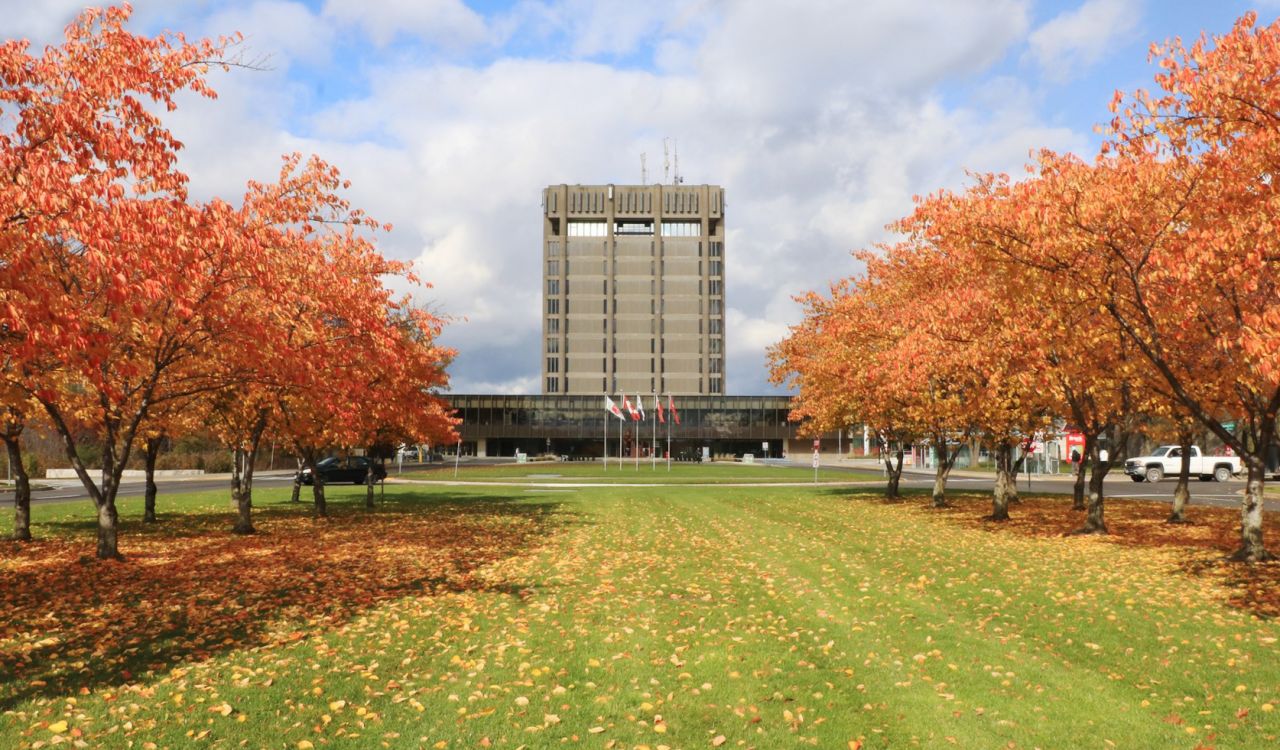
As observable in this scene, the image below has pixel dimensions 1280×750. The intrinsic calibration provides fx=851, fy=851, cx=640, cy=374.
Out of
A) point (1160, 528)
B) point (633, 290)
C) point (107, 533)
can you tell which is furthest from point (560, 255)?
point (107, 533)

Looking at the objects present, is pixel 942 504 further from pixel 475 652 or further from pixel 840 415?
pixel 475 652

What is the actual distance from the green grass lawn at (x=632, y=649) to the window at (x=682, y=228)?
13403 cm

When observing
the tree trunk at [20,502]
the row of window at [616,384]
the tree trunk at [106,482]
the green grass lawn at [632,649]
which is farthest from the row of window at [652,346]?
the tree trunk at [106,482]

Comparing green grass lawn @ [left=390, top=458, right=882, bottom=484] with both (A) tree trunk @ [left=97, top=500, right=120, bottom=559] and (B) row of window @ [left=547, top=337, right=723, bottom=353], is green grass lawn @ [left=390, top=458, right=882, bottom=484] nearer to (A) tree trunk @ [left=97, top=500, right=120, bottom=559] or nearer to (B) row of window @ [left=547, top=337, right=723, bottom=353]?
(A) tree trunk @ [left=97, top=500, right=120, bottom=559]

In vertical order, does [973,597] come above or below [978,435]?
below

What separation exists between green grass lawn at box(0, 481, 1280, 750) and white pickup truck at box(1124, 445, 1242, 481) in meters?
33.7

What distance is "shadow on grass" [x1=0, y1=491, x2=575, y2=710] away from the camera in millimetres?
8844

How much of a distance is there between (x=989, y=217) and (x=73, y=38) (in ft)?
43.8

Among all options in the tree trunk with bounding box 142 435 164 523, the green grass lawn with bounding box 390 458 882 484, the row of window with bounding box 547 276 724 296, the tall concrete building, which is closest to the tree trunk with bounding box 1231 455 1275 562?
the tree trunk with bounding box 142 435 164 523

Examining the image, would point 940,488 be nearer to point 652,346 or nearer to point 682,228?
point 652,346

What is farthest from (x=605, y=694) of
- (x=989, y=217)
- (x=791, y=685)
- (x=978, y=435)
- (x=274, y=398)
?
(x=978, y=435)

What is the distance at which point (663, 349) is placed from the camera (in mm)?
145250

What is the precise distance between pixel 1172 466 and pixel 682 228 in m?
110

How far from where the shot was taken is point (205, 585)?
13.3 meters
